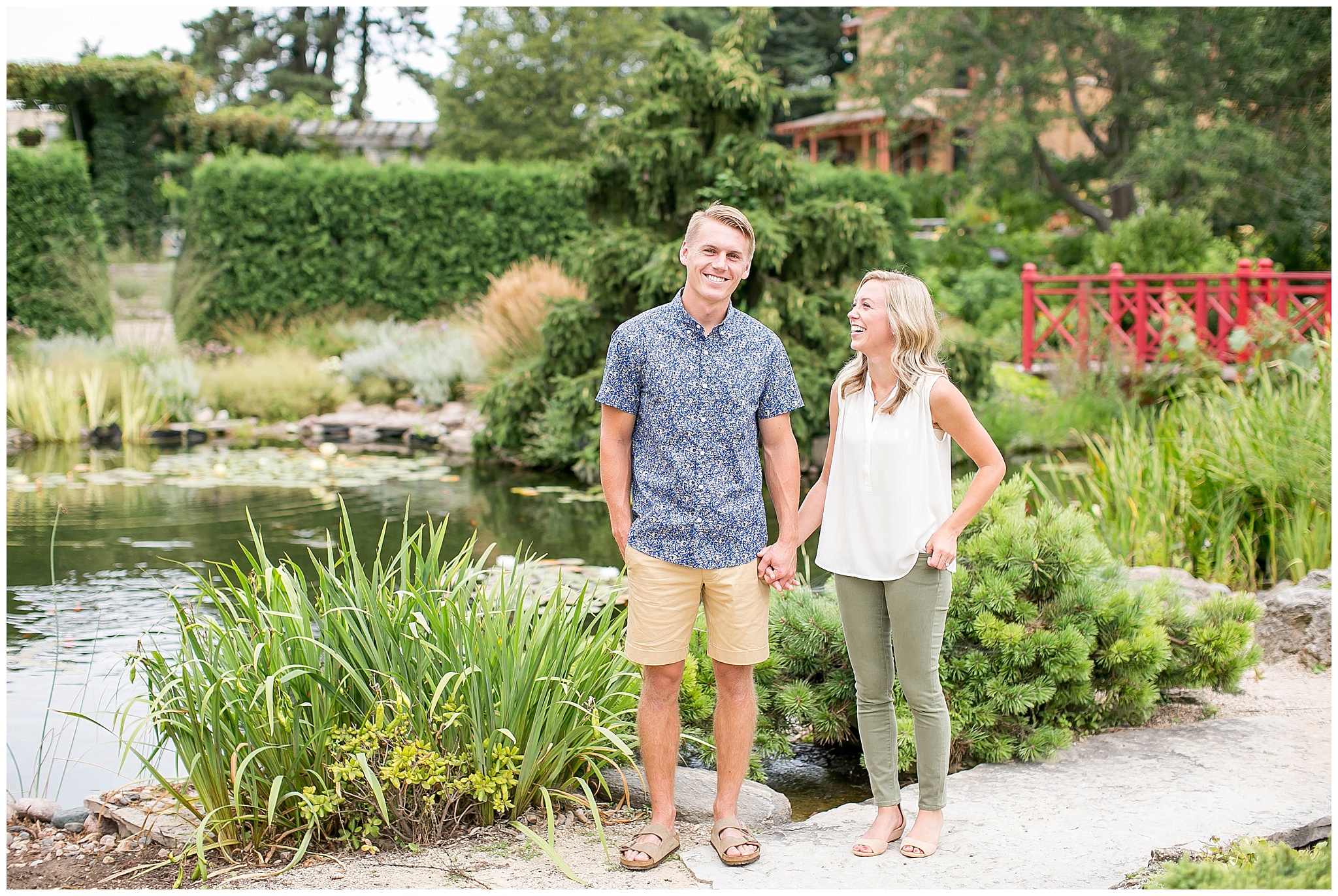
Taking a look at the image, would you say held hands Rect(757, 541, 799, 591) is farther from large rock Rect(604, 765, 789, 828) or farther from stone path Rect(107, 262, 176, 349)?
stone path Rect(107, 262, 176, 349)

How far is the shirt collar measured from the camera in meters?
2.77

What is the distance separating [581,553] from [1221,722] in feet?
11.9

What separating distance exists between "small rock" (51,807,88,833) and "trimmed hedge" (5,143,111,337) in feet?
39.3

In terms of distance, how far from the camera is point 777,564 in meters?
2.77

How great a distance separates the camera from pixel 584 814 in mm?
3031

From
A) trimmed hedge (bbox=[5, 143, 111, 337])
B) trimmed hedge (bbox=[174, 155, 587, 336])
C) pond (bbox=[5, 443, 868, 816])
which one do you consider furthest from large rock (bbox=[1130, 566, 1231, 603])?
trimmed hedge (bbox=[5, 143, 111, 337])

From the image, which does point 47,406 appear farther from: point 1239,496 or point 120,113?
point 120,113

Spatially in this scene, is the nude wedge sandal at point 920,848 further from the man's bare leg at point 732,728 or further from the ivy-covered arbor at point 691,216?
the ivy-covered arbor at point 691,216

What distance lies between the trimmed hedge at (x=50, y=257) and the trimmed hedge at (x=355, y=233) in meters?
1.07

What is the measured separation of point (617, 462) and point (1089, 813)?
1631mm

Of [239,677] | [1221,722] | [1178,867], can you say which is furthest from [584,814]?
[1221,722]

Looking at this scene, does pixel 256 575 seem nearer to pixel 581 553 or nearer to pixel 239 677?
pixel 239 677

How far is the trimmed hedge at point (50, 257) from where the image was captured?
1378cm

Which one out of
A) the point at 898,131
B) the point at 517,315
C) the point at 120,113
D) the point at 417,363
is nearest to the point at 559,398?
the point at 517,315
